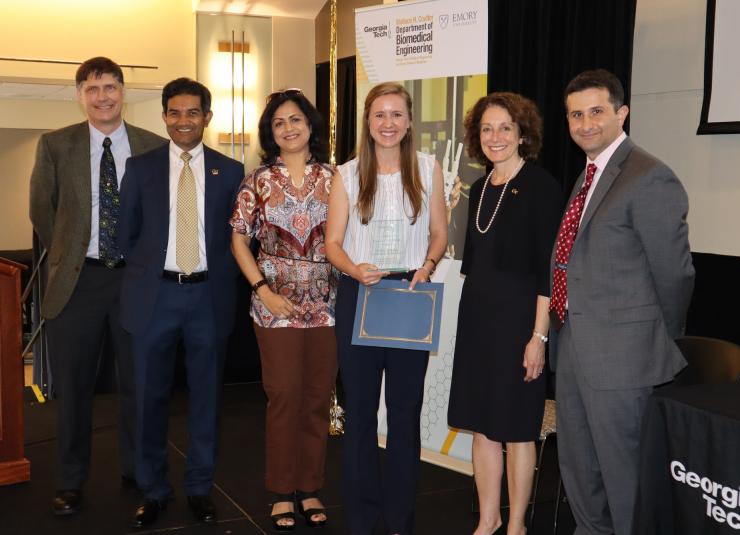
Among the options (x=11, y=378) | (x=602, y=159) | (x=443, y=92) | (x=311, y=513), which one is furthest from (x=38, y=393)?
(x=602, y=159)

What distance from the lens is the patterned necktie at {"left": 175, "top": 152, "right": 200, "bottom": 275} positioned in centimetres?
353

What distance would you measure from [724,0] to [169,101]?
7.97 feet

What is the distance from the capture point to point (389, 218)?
10.6 ft

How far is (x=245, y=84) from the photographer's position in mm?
9133

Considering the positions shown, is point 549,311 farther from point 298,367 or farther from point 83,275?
point 83,275

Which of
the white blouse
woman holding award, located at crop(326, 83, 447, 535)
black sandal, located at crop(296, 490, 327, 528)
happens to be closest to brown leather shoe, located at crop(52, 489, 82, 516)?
black sandal, located at crop(296, 490, 327, 528)

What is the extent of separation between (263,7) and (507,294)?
656cm

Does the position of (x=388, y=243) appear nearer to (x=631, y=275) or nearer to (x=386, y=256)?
(x=386, y=256)

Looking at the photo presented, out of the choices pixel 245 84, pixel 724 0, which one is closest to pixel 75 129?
pixel 724 0

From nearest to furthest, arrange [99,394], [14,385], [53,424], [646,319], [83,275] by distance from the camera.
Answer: [646,319] < [83,275] < [14,385] < [53,424] < [99,394]

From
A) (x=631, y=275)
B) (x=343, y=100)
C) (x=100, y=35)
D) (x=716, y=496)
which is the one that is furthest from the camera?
(x=343, y=100)

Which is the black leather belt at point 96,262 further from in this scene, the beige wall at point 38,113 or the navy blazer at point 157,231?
the beige wall at point 38,113

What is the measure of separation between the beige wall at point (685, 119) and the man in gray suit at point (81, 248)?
249cm

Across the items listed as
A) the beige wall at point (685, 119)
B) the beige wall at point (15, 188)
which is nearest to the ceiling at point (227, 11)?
the beige wall at point (15, 188)
